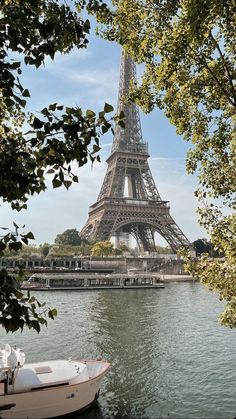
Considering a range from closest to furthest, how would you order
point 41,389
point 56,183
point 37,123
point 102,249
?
1. point 37,123
2. point 56,183
3. point 41,389
4. point 102,249

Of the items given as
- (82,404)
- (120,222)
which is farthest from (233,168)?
(120,222)

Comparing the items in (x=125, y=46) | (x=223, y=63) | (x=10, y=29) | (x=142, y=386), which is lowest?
(x=142, y=386)

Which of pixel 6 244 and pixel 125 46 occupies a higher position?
pixel 125 46

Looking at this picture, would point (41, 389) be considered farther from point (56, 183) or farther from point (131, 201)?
point (131, 201)

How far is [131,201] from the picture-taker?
95.4 m

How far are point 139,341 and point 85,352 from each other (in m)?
3.93

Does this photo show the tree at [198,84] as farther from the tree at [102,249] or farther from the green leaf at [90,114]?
the tree at [102,249]

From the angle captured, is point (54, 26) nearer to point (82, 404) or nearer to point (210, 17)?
point (210, 17)

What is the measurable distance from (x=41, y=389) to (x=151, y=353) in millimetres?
9609

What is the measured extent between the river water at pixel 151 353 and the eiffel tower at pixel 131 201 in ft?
173

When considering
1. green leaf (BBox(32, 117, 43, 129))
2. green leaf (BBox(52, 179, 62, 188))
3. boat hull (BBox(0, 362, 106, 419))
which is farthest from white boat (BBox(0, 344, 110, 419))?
green leaf (BBox(32, 117, 43, 129))

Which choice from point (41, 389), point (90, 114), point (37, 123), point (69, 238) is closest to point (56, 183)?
point (37, 123)

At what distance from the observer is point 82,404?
14.0 m

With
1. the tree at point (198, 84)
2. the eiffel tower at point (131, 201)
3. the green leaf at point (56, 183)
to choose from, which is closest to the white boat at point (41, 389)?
the tree at point (198, 84)
